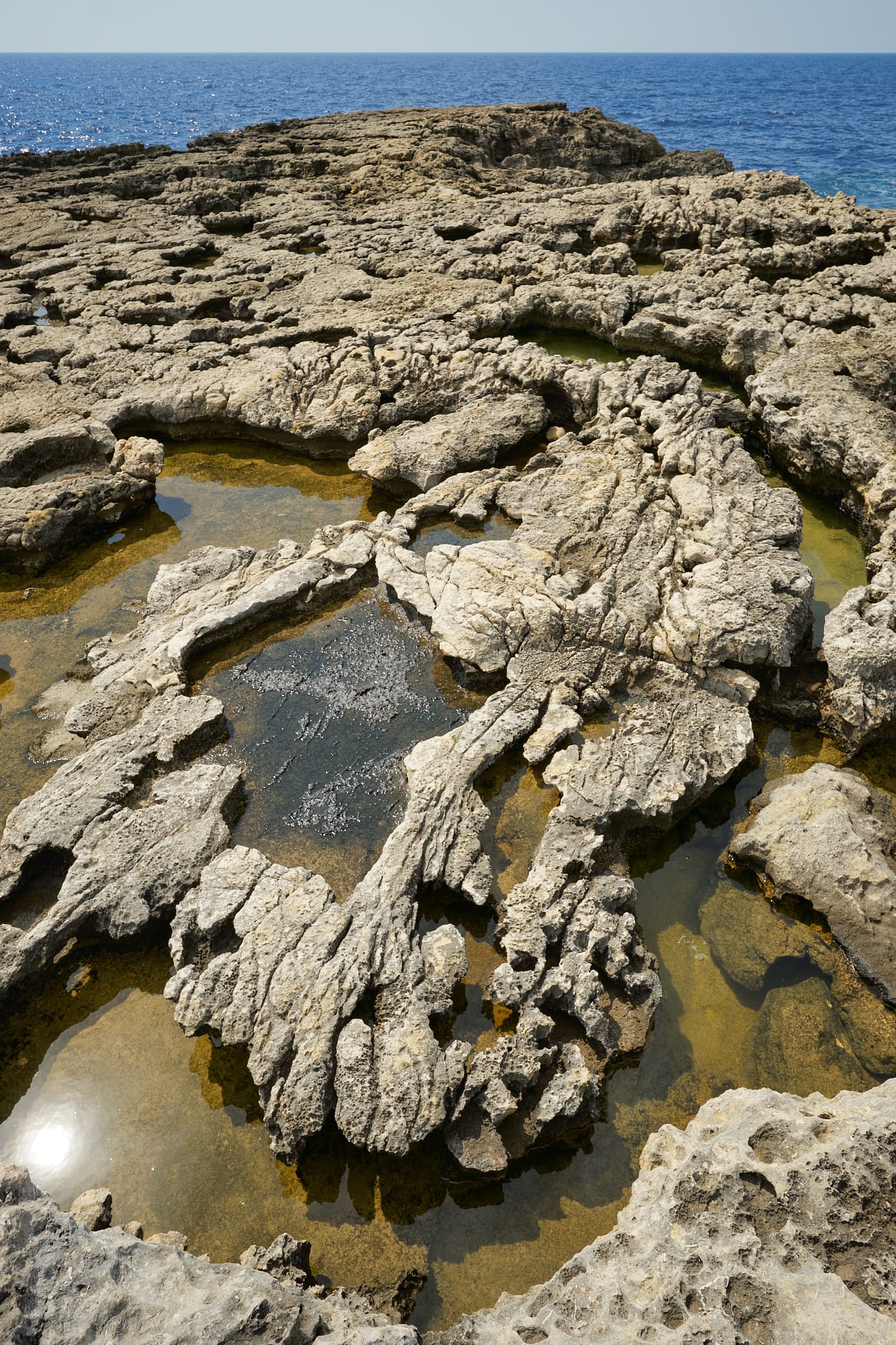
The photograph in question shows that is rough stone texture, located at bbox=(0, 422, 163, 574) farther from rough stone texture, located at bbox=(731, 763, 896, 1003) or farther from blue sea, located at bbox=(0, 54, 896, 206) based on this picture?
blue sea, located at bbox=(0, 54, 896, 206)

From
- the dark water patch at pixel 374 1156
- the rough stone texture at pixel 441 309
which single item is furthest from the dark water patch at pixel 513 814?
the rough stone texture at pixel 441 309

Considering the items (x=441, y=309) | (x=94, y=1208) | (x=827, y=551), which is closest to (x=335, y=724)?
(x=94, y=1208)

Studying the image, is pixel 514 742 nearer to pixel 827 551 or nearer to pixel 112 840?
pixel 112 840

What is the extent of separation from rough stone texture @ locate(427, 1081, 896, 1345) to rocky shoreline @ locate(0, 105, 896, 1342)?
0.6 inches

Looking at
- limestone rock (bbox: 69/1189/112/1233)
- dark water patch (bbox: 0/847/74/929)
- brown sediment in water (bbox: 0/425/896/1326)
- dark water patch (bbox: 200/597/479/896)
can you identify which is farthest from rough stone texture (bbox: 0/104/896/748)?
limestone rock (bbox: 69/1189/112/1233)

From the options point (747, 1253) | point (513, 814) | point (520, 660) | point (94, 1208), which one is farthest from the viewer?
point (520, 660)

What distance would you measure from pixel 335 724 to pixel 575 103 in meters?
96.8

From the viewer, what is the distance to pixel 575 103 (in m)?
80.3

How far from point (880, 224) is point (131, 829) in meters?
16.8

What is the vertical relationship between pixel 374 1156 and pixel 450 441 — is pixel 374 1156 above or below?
below

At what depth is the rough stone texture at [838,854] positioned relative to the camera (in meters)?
5.20

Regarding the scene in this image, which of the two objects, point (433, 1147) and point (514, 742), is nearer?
point (433, 1147)

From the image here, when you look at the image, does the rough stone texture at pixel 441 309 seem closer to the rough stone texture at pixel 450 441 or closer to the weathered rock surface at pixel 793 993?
the rough stone texture at pixel 450 441

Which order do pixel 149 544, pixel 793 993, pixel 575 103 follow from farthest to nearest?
1. pixel 575 103
2. pixel 149 544
3. pixel 793 993
